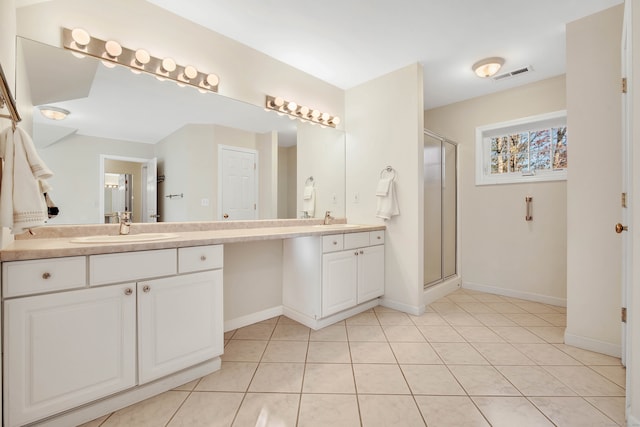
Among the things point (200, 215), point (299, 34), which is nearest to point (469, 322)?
point (200, 215)

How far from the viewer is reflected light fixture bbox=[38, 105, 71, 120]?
1.54 metres

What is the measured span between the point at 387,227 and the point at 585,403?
1781 mm

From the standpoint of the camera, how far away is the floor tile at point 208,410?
1.29 meters

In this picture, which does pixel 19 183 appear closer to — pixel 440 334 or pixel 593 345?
pixel 440 334

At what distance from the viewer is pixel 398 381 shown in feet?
5.27

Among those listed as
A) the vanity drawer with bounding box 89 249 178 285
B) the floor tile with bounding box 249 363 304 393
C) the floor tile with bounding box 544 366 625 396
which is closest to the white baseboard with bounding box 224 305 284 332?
the floor tile with bounding box 249 363 304 393

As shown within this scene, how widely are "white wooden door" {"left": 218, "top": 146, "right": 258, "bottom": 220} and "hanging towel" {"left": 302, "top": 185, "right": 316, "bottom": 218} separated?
57cm

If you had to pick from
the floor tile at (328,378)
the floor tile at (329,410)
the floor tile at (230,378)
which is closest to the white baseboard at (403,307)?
the floor tile at (328,378)

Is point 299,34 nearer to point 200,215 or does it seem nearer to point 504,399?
point 200,215

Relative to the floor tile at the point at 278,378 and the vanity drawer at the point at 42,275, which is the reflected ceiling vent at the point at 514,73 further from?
the vanity drawer at the point at 42,275

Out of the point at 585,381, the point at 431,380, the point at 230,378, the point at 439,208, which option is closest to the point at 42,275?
the point at 230,378

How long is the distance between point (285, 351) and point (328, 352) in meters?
0.30

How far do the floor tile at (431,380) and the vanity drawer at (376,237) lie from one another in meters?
1.20

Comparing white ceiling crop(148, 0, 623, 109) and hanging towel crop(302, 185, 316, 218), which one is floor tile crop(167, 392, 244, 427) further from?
white ceiling crop(148, 0, 623, 109)
